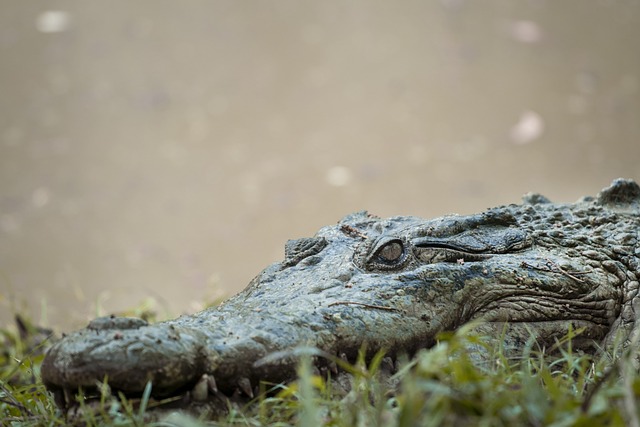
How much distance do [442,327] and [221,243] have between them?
6044 mm

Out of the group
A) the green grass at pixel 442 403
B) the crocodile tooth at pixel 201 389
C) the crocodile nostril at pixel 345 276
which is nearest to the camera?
the green grass at pixel 442 403

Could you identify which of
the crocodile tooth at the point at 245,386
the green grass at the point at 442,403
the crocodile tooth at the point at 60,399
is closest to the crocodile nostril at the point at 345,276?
the green grass at the point at 442,403

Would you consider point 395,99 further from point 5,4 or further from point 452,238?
point 452,238

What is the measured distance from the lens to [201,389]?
234 centimetres

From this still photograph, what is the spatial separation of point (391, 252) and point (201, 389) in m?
1.05

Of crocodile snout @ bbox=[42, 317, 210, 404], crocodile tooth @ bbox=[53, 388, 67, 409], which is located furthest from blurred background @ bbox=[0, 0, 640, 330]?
crocodile snout @ bbox=[42, 317, 210, 404]

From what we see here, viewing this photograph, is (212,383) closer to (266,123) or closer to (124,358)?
(124,358)

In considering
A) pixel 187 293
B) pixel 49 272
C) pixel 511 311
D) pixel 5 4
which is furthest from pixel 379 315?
pixel 5 4

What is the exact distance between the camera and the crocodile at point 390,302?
89.5 inches

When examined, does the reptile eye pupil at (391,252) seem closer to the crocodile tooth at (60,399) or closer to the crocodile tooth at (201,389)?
the crocodile tooth at (201,389)

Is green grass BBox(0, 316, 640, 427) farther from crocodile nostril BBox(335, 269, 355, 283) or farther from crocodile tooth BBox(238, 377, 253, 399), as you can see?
crocodile nostril BBox(335, 269, 355, 283)

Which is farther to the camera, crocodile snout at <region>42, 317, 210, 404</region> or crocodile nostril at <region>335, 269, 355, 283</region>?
crocodile nostril at <region>335, 269, 355, 283</region>

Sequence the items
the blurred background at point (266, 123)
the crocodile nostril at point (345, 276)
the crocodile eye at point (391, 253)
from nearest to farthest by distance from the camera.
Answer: the crocodile nostril at point (345, 276)
the crocodile eye at point (391, 253)
the blurred background at point (266, 123)

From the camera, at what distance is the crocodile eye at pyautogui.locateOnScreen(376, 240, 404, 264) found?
10.1 feet
